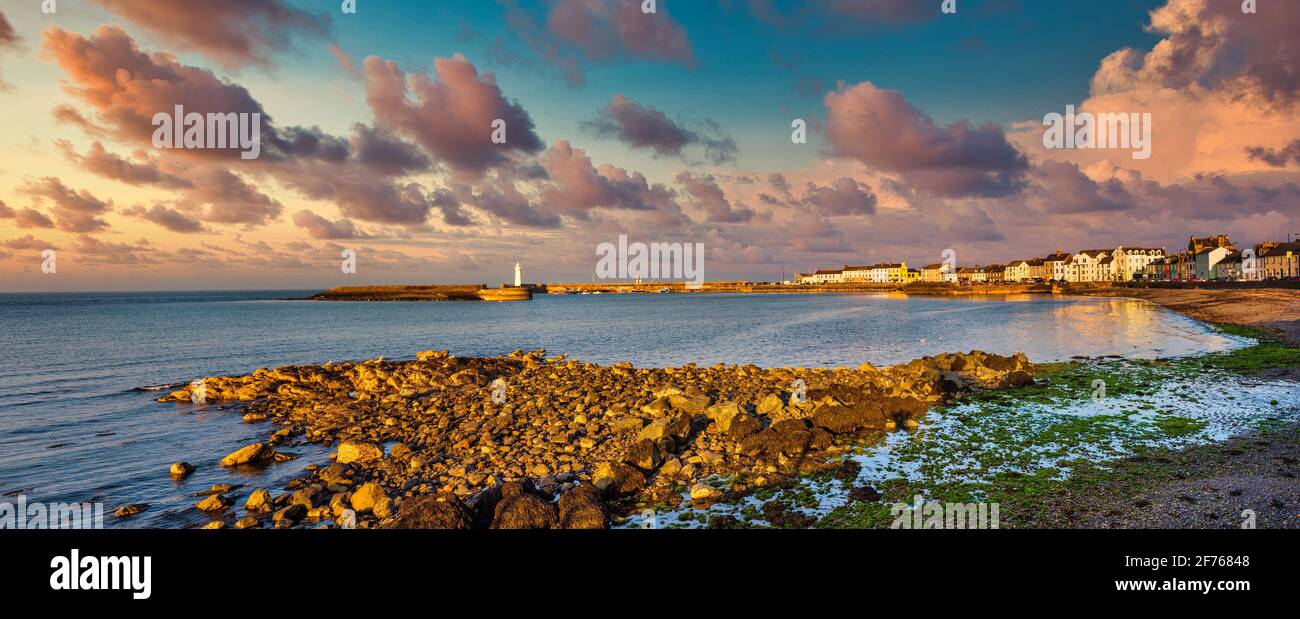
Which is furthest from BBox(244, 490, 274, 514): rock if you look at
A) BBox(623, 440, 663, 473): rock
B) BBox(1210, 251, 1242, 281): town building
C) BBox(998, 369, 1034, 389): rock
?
BBox(1210, 251, 1242, 281): town building

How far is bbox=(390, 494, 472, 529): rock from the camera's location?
33.3 feet

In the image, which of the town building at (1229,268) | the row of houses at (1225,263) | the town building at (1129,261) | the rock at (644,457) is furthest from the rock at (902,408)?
the town building at (1129,261)

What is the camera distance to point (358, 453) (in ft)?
51.5

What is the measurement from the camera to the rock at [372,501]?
38.6ft

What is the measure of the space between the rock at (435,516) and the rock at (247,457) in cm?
856

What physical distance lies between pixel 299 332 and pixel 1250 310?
111 meters

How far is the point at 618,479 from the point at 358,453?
7.92 metres

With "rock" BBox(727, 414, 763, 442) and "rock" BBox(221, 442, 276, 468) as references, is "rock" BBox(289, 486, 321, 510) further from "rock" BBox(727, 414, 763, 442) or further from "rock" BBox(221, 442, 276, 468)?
"rock" BBox(727, 414, 763, 442)

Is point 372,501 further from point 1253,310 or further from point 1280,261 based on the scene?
→ point 1280,261

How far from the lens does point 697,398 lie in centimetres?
1953

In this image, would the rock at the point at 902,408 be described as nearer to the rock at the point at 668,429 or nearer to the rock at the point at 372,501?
the rock at the point at 668,429

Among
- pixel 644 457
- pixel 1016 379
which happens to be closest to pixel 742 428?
pixel 644 457

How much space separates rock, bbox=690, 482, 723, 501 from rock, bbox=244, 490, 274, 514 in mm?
9292
